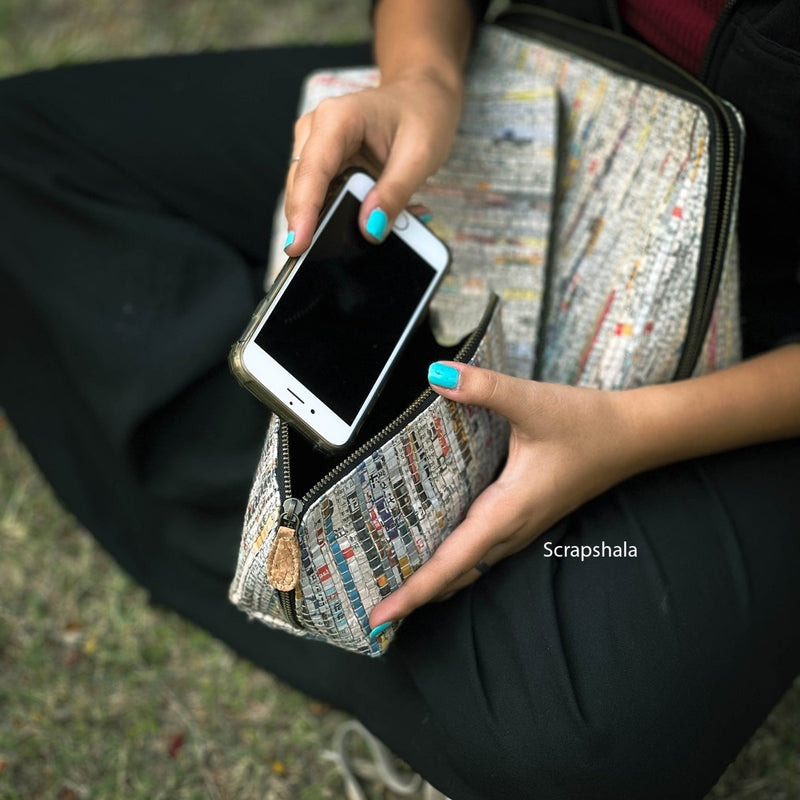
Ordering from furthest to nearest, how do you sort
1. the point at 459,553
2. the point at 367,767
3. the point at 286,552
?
the point at 367,767 < the point at 459,553 < the point at 286,552

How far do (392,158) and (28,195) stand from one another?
1.90 ft

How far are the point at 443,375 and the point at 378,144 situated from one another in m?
0.34

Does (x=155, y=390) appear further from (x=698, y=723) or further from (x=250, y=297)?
(x=698, y=723)

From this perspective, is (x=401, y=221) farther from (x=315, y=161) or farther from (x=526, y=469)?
(x=526, y=469)

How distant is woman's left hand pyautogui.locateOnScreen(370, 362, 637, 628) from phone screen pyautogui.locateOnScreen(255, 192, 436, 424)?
0.10 m

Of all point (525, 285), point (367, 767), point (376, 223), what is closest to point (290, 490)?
point (376, 223)

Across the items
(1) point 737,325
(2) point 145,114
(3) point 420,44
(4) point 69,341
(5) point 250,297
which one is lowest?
(4) point 69,341

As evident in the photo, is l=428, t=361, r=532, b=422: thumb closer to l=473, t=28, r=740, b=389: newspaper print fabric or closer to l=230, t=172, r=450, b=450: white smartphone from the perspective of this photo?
l=230, t=172, r=450, b=450: white smartphone

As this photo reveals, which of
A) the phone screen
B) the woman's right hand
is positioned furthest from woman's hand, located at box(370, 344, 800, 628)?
the woman's right hand

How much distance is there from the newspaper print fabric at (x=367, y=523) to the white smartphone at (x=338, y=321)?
0.05 metres

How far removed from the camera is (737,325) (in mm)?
1082

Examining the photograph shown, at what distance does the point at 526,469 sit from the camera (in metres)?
0.95

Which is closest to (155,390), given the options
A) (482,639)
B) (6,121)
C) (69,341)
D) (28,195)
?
(69,341)

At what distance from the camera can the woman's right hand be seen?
0.91 m
